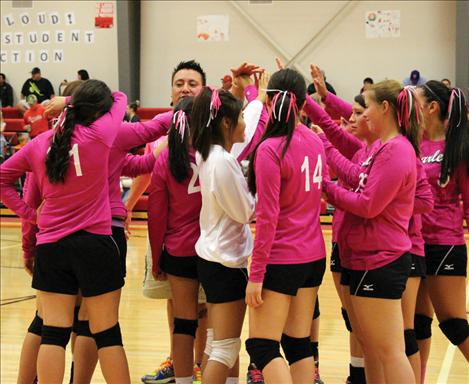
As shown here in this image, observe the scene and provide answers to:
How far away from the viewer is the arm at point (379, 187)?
2898 mm

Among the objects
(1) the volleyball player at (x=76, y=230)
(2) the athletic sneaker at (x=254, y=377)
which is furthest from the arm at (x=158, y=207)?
(2) the athletic sneaker at (x=254, y=377)

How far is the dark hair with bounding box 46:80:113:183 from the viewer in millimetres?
3061

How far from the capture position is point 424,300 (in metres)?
3.65

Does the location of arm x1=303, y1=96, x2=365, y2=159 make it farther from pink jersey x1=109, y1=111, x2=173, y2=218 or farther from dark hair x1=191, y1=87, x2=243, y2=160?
pink jersey x1=109, y1=111, x2=173, y2=218

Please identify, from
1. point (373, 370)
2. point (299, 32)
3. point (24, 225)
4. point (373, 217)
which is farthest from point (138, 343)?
point (299, 32)

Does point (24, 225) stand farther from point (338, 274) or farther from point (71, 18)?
point (71, 18)

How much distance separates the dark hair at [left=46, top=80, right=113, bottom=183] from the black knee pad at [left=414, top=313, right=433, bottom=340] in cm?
190

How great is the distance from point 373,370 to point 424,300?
587 millimetres

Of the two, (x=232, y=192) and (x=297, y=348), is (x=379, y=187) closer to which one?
(x=232, y=192)

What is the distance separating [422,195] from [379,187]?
1.21ft

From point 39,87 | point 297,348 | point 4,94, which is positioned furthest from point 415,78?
point 297,348

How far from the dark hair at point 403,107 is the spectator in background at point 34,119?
10338mm

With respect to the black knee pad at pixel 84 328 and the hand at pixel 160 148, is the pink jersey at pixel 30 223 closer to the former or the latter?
the black knee pad at pixel 84 328

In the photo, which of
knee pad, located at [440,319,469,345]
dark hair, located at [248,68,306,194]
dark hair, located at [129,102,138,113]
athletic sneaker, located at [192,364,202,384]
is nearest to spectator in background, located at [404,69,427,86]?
dark hair, located at [129,102,138,113]
